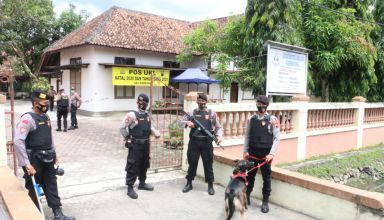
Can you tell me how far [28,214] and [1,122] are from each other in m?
2.79

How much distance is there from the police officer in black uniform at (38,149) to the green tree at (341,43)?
7.90 metres

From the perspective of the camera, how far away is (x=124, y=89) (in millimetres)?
18516

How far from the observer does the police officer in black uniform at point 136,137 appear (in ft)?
16.6

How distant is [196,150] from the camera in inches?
212

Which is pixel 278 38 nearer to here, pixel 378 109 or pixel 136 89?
pixel 378 109

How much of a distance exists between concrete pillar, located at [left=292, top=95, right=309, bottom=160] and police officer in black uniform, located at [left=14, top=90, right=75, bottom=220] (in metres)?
6.08

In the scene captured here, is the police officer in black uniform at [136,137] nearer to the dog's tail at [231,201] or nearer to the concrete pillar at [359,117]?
the dog's tail at [231,201]

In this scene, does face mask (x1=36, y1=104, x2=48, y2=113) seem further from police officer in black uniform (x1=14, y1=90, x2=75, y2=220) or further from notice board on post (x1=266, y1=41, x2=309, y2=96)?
notice board on post (x1=266, y1=41, x2=309, y2=96)

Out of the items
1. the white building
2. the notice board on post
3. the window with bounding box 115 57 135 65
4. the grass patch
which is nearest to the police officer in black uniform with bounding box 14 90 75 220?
the notice board on post

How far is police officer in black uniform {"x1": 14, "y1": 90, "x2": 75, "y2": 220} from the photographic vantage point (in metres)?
3.71

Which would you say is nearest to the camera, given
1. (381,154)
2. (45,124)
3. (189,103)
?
(45,124)

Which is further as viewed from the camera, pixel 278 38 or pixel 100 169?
pixel 278 38

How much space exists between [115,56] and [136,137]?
44.3 ft

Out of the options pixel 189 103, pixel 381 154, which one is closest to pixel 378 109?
pixel 381 154
